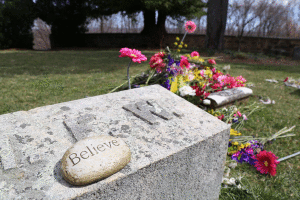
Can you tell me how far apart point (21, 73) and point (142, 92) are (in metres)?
4.13

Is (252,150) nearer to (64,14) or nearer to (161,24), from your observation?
(161,24)

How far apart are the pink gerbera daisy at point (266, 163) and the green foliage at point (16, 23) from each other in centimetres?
1336

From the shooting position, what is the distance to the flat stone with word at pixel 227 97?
249cm

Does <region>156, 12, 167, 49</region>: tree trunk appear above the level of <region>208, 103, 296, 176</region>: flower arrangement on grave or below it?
above

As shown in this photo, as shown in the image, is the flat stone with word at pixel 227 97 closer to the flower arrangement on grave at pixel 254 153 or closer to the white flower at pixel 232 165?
the flower arrangement on grave at pixel 254 153

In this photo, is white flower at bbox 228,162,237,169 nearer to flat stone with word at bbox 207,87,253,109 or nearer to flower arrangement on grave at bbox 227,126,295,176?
flower arrangement on grave at bbox 227,126,295,176

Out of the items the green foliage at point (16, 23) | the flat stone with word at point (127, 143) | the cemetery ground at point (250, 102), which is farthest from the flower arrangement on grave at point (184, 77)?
the green foliage at point (16, 23)

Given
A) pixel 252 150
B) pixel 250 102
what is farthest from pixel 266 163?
pixel 250 102

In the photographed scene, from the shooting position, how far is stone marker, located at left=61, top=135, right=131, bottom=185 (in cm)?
78

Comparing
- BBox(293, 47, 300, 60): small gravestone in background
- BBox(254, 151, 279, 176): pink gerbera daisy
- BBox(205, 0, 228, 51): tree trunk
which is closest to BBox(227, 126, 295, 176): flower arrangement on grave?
BBox(254, 151, 279, 176): pink gerbera daisy

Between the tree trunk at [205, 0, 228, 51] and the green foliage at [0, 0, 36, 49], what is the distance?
10.3 meters

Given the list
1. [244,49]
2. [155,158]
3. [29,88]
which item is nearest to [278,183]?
[155,158]

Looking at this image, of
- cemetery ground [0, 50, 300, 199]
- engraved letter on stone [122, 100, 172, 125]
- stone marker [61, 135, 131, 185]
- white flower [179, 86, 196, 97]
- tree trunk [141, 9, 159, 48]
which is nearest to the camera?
stone marker [61, 135, 131, 185]

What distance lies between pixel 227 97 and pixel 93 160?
7.32 ft
